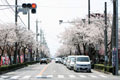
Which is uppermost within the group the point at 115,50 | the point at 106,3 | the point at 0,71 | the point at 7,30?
the point at 106,3

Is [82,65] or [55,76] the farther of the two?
[82,65]

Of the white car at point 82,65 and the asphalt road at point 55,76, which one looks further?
the white car at point 82,65

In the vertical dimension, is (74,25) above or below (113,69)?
above

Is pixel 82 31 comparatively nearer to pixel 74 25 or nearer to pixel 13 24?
pixel 74 25

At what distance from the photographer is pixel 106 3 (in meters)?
38.1

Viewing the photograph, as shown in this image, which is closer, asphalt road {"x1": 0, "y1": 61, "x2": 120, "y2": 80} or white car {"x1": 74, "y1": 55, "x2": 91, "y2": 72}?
asphalt road {"x1": 0, "y1": 61, "x2": 120, "y2": 80}

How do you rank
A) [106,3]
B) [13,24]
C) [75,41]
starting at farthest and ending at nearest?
1. [75,41]
2. [13,24]
3. [106,3]

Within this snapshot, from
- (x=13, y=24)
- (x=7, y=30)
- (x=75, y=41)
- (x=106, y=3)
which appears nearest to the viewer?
(x=106, y=3)

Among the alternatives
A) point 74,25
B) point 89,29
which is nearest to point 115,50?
point 89,29

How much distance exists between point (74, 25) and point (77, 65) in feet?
97.9

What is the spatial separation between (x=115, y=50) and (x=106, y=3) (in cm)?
1012

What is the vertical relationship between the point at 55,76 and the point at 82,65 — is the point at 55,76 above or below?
below

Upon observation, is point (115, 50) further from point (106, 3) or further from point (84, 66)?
point (106, 3)

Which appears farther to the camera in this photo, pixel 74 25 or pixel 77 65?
pixel 74 25
